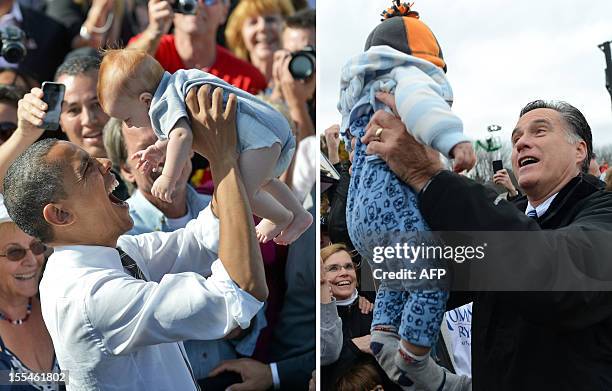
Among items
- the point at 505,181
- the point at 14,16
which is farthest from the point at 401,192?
the point at 14,16

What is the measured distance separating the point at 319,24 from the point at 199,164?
79 cm

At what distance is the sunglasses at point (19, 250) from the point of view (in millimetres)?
3076

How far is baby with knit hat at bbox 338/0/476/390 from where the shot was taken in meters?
2.82

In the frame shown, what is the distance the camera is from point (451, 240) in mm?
2842

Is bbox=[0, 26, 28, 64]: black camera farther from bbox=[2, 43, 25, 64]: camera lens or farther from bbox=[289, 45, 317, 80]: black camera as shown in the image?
bbox=[289, 45, 317, 80]: black camera

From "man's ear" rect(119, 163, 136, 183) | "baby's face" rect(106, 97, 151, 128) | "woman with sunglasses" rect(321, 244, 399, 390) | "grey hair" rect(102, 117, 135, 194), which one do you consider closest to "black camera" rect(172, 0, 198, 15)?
"grey hair" rect(102, 117, 135, 194)

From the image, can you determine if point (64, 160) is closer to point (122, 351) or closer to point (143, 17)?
point (122, 351)

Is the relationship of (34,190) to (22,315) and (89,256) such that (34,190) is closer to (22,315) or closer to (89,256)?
(89,256)

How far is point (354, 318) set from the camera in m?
2.99

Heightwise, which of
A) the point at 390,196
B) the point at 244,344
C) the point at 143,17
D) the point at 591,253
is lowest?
the point at 244,344

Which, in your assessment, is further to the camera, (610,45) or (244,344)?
(244,344)

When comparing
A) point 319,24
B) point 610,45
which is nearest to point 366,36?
point 319,24

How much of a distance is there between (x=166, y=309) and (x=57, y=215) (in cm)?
49

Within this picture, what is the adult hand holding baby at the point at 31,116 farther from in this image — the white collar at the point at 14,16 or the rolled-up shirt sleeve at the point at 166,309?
the rolled-up shirt sleeve at the point at 166,309
